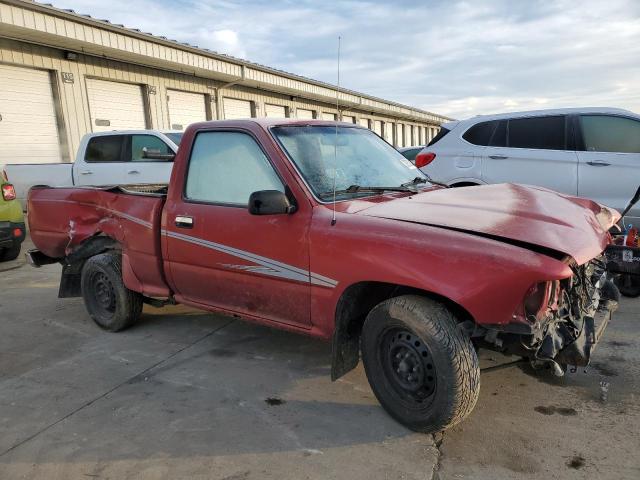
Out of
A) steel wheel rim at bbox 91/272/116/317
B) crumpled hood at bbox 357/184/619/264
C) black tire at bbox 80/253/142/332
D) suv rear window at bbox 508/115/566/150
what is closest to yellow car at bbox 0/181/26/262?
black tire at bbox 80/253/142/332

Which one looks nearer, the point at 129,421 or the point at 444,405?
the point at 444,405

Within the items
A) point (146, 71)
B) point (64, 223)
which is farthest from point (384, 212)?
point (146, 71)

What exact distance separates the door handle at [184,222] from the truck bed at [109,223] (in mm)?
276

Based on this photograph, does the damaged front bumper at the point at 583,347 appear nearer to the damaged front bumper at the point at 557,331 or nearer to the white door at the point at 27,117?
the damaged front bumper at the point at 557,331

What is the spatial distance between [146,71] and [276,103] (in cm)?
685

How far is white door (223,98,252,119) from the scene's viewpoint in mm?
18344

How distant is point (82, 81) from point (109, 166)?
4.78m

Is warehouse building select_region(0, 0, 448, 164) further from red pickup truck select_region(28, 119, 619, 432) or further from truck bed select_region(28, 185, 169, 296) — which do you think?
red pickup truck select_region(28, 119, 619, 432)

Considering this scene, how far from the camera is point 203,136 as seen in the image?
386cm

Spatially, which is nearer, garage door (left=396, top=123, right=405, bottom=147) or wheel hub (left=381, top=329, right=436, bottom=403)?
wheel hub (left=381, top=329, right=436, bottom=403)

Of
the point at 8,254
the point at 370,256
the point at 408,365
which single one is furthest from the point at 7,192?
the point at 408,365

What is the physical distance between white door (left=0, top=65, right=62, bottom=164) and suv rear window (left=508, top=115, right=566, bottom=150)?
11.2 meters

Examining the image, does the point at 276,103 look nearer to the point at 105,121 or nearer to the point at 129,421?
the point at 105,121

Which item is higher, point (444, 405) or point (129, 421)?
point (444, 405)
